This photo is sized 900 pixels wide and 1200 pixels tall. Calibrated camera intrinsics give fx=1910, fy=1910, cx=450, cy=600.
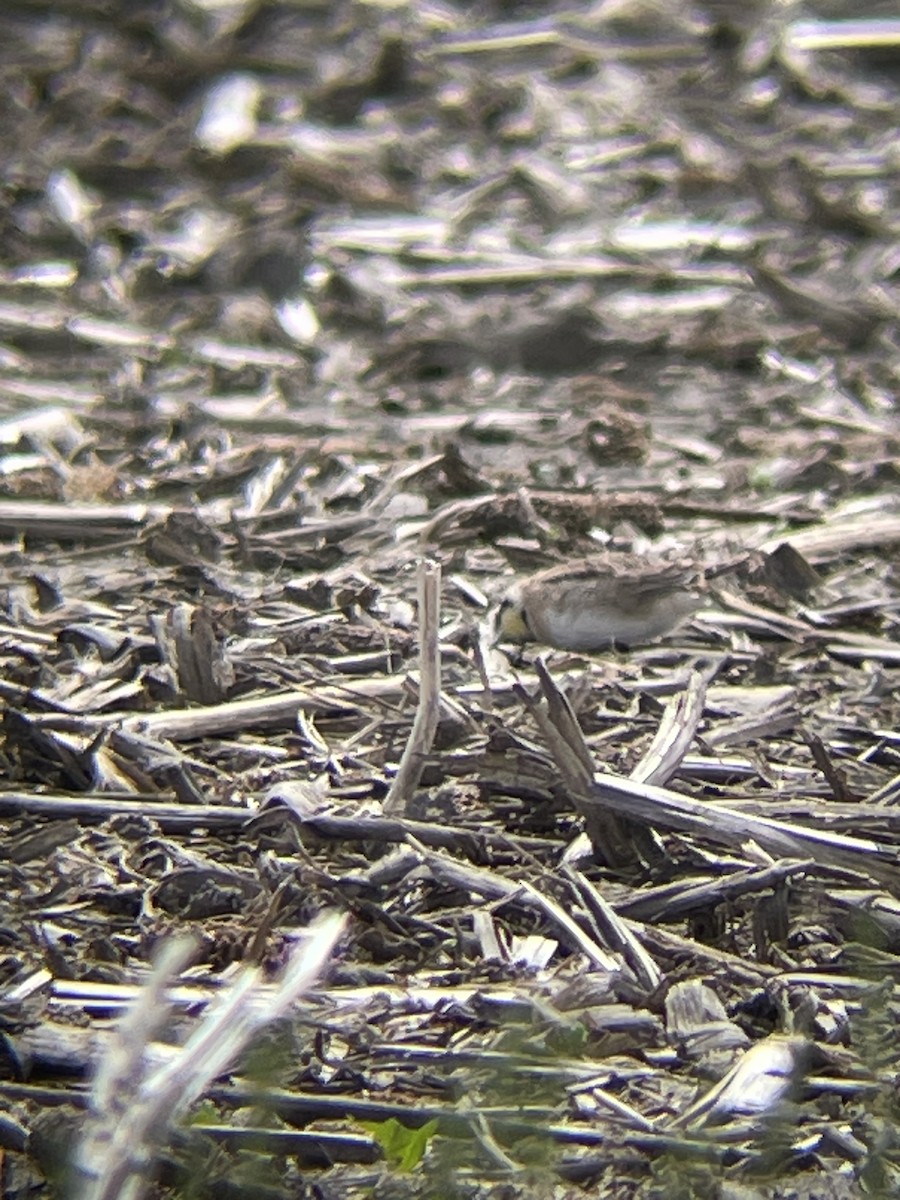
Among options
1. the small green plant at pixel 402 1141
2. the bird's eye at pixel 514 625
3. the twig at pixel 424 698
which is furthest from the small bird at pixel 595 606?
the small green plant at pixel 402 1141

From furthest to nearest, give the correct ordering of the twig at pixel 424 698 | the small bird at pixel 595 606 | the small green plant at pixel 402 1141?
the small bird at pixel 595 606, the twig at pixel 424 698, the small green plant at pixel 402 1141

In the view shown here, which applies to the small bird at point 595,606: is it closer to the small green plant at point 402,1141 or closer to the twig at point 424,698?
the twig at point 424,698

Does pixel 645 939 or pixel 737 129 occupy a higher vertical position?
pixel 645 939

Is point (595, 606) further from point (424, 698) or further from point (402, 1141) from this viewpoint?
point (402, 1141)

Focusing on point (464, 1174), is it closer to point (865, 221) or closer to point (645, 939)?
point (645, 939)

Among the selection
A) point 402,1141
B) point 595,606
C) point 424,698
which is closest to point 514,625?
point 595,606

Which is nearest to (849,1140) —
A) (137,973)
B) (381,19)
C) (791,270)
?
(137,973)
